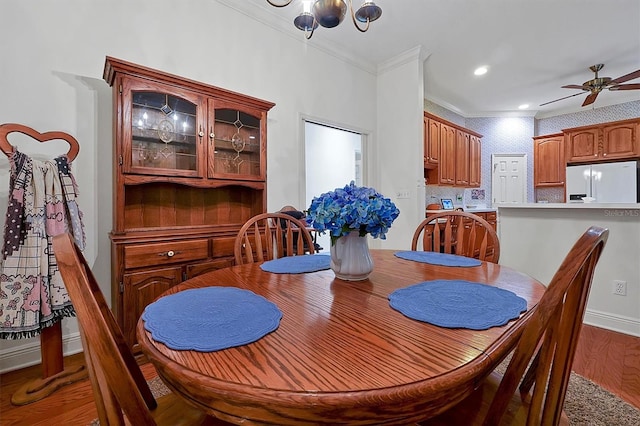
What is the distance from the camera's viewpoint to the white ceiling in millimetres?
2834

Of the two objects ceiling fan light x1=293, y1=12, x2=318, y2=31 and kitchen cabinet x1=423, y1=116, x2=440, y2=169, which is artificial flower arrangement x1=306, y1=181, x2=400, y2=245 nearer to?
ceiling fan light x1=293, y1=12, x2=318, y2=31

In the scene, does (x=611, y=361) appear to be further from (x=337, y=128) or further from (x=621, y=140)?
(x=621, y=140)

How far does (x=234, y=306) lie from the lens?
0.84m

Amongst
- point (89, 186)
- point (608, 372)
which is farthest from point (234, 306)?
point (608, 372)

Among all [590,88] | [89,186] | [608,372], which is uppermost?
[590,88]

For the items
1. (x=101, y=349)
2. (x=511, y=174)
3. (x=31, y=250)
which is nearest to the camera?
(x=101, y=349)

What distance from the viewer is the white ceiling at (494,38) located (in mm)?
2834

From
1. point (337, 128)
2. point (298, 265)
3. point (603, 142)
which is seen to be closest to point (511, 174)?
point (603, 142)

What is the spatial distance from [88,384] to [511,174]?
6.99m

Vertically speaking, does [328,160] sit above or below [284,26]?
below

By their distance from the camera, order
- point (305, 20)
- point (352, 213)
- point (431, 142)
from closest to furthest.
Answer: point (352, 213) → point (305, 20) → point (431, 142)

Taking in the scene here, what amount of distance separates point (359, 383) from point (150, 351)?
0.45 m

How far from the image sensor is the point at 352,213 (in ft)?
3.51

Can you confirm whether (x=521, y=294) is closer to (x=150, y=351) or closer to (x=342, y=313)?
(x=342, y=313)
